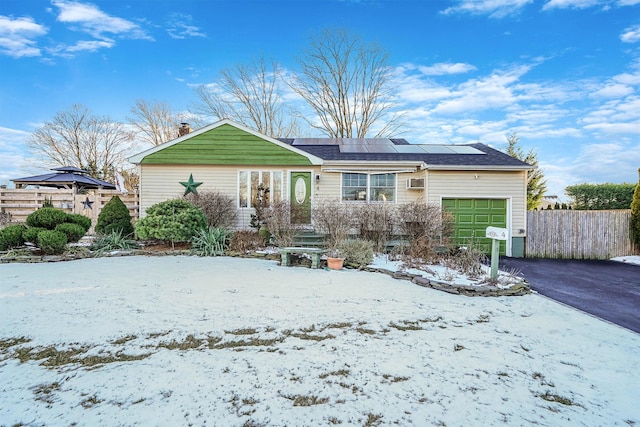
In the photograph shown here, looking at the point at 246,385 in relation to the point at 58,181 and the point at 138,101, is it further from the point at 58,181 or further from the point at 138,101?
the point at 138,101

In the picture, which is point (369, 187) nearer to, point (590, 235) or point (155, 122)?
point (590, 235)

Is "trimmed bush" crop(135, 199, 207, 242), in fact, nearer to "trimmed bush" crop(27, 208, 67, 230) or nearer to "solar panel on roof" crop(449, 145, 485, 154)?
"trimmed bush" crop(27, 208, 67, 230)

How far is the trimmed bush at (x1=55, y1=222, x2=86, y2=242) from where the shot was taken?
7.62 metres

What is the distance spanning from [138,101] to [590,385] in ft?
97.4

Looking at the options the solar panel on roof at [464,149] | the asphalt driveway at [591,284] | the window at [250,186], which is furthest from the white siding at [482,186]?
the window at [250,186]

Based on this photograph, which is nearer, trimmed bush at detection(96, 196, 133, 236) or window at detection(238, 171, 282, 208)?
trimmed bush at detection(96, 196, 133, 236)

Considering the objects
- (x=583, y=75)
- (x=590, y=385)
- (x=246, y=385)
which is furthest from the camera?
(x=583, y=75)

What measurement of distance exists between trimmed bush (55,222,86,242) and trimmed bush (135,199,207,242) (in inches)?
52.5

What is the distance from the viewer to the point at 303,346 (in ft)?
9.78

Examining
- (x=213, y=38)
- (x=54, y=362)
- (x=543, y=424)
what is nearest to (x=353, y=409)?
(x=543, y=424)

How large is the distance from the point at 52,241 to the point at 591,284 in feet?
Result: 40.2

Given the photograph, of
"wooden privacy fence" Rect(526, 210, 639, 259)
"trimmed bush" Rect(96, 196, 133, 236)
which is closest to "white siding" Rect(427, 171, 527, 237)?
"wooden privacy fence" Rect(526, 210, 639, 259)

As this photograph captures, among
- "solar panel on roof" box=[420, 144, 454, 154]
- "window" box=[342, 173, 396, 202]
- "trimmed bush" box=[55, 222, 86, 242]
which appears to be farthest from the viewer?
"solar panel on roof" box=[420, 144, 454, 154]

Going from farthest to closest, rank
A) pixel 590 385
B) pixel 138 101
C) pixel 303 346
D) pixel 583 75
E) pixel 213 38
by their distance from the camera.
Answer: pixel 138 101
pixel 213 38
pixel 583 75
pixel 303 346
pixel 590 385
